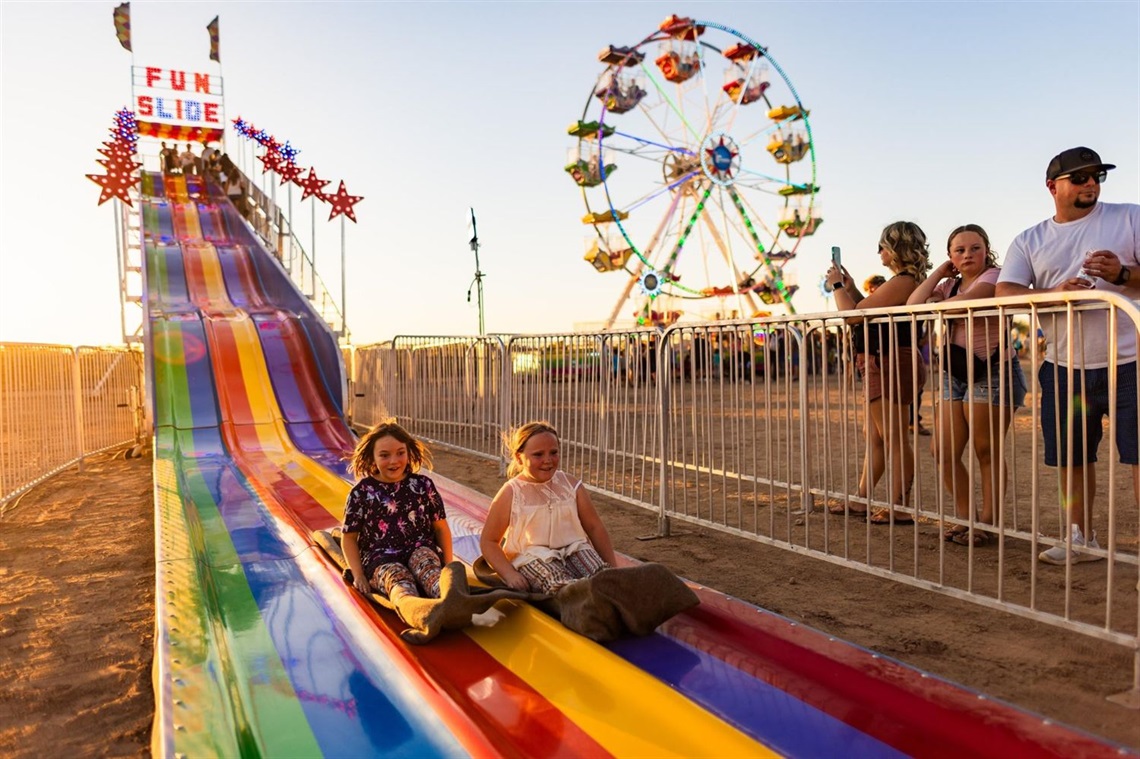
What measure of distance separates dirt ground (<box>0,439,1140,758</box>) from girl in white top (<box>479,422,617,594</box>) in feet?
3.32

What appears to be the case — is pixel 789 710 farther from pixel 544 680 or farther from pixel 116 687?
pixel 116 687

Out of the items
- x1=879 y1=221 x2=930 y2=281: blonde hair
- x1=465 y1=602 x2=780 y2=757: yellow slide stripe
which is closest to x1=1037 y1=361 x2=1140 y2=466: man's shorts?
x1=879 y1=221 x2=930 y2=281: blonde hair

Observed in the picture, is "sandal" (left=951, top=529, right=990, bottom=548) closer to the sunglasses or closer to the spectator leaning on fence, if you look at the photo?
the spectator leaning on fence

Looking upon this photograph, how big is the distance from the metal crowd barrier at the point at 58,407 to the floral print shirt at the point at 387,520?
426 centimetres

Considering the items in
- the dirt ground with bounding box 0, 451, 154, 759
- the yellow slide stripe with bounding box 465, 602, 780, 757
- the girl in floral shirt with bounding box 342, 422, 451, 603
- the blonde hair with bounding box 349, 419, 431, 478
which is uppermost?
the blonde hair with bounding box 349, 419, 431, 478

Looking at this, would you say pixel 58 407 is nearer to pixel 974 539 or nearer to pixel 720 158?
pixel 974 539

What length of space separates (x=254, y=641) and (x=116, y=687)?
0.55m

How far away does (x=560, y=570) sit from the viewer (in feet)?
11.7

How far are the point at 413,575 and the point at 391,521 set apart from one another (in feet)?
0.89

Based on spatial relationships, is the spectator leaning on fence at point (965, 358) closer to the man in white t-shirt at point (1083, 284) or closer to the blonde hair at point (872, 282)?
the man in white t-shirt at point (1083, 284)

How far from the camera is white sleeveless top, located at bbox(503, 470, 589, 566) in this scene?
3.67m

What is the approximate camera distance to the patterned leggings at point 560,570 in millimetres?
3504

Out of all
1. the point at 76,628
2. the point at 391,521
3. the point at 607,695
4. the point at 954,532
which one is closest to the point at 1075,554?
the point at 954,532

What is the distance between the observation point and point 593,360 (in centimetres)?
651
